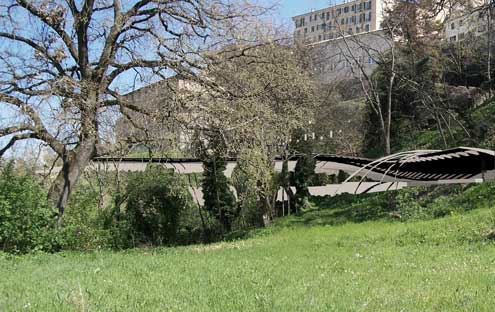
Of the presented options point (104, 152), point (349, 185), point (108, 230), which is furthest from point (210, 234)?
point (349, 185)

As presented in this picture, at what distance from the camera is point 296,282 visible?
686 cm

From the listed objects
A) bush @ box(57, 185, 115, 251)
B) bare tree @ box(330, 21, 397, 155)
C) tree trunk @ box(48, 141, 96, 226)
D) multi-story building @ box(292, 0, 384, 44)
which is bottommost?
bush @ box(57, 185, 115, 251)

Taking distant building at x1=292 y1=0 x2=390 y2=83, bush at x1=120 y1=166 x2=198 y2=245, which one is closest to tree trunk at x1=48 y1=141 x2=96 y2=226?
bush at x1=120 y1=166 x2=198 y2=245

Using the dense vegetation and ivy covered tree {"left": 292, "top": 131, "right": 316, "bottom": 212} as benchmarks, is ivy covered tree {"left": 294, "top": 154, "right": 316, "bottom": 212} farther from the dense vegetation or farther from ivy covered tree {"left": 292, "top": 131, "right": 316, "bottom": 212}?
the dense vegetation

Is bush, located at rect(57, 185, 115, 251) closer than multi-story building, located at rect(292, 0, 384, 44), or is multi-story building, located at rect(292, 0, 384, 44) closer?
bush, located at rect(57, 185, 115, 251)

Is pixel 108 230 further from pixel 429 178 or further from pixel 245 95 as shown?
pixel 429 178

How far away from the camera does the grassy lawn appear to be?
5.32 meters

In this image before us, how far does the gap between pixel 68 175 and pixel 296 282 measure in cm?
1082

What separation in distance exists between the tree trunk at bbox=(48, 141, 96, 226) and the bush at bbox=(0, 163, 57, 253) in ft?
2.60

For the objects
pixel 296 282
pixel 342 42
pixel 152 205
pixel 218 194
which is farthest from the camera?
pixel 342 42

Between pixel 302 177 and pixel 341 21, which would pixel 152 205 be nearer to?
pixel 302 177

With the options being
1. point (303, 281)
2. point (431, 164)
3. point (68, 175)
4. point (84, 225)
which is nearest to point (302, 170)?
point (431, 164)

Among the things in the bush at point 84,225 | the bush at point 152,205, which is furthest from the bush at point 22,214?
the bush at point 152,205

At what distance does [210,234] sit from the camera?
22.8 meters
